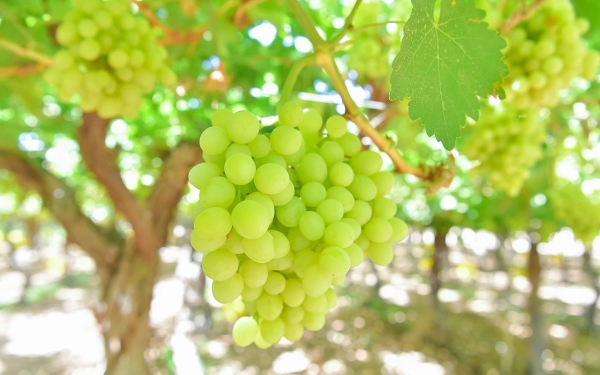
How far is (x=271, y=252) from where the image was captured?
1.63 feet

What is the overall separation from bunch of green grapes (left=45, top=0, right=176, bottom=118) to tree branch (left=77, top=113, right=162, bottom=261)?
→ 4.28ft

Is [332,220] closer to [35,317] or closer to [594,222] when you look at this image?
[594,222]

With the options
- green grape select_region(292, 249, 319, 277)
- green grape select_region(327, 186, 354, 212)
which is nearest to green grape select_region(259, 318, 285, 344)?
green grape select_region(292, 249, 319, 277)

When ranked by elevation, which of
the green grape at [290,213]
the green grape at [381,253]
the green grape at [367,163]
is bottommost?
the green grape at [381,253]

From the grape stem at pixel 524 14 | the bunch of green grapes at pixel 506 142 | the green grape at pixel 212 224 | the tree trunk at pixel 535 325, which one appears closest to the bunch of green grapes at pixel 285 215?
the green grape at pixel 212 224

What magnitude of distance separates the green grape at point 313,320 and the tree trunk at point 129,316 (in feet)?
6.51

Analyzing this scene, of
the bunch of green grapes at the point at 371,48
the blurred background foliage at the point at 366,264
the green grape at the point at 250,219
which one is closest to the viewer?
the green grape at the point at 250,219

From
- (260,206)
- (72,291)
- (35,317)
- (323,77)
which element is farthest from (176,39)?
(72,291)

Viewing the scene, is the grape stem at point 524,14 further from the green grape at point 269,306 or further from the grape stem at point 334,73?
the green grape at point 269,306

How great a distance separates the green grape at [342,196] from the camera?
607 millimetres

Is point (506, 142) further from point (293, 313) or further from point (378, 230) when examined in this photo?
point (293, 313)

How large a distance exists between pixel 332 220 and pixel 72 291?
10.1 meters

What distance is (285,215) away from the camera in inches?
22.1

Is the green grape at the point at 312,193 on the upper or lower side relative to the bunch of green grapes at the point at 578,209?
lower
